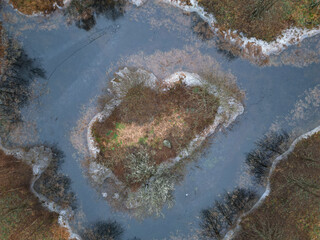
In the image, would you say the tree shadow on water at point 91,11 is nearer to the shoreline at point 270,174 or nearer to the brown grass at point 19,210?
the brown grass at point 19,210

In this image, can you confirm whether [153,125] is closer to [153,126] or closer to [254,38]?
[153,126]

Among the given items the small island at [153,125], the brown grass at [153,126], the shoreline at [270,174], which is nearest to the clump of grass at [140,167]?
the small island at [153,125]

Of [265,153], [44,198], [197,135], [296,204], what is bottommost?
[44,198]

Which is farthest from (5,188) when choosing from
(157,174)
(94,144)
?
(157,174)

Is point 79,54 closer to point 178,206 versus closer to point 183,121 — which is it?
point 183,121

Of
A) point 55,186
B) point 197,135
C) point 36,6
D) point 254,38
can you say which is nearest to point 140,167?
point 197,135

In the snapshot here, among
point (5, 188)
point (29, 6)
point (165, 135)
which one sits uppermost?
point (29, 6)
